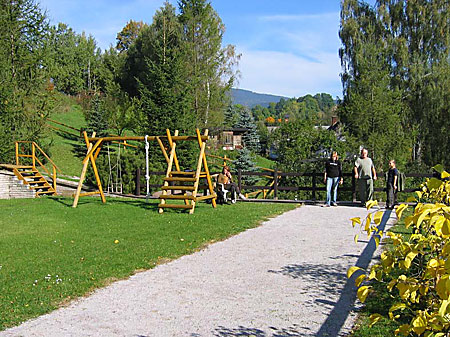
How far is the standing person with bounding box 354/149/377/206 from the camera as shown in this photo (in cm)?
1531

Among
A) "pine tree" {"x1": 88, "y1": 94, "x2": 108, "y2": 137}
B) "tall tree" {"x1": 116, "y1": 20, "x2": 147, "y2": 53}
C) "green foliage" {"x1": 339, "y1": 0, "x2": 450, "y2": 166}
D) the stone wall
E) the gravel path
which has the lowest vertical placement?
the gravel path

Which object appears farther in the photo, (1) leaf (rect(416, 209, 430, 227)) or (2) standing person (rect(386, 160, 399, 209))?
(2) standing person (rect(386, 160, 399, 209))

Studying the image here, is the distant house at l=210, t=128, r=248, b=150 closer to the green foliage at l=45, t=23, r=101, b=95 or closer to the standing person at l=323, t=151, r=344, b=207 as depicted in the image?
the green foliage at l=45, t=23, r=101, b=95

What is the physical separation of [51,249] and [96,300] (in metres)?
3.22

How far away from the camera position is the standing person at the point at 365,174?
15.3m

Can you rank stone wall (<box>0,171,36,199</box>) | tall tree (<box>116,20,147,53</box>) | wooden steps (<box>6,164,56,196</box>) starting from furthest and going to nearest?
tall tree (<box>116,20,147,53</box>) < wooden steps (<box>6,164,56,196</box>) < stone wall (<box>0,171,36,199</box>)

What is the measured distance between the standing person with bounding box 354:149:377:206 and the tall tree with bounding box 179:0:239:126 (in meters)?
24.3

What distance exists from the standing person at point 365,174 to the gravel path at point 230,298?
250 inches

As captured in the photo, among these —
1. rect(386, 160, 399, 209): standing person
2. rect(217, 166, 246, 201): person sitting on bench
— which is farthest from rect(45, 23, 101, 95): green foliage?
rect(386, 160, 399, 209): standing person

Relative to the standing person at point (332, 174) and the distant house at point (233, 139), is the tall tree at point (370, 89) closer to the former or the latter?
the standing person at point (332, 174)

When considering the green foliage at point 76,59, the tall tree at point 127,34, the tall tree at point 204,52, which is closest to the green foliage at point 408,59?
the tall tree at point 204,52

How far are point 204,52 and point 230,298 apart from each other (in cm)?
3497

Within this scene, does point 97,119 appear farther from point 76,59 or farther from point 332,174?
point 76,59

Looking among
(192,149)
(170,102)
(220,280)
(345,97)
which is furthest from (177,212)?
(345,97)
